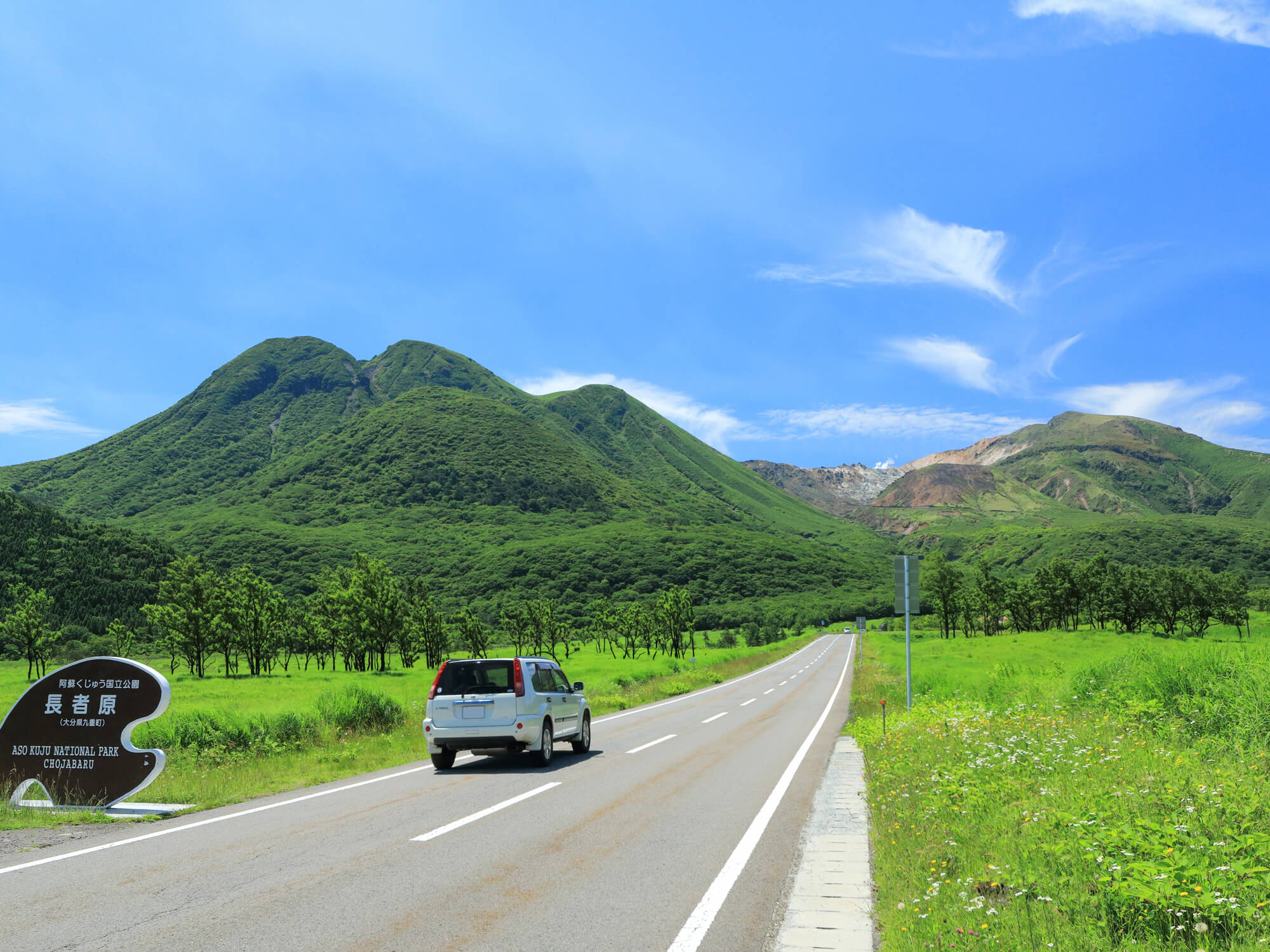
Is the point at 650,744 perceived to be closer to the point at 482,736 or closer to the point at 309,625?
the point at 482,736

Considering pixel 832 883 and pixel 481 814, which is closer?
pixel 832 883

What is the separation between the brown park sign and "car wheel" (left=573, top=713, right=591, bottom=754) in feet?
25.4

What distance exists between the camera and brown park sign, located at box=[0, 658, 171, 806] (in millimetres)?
9672

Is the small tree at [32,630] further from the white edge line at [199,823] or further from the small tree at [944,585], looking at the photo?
the small tree at [944,585]

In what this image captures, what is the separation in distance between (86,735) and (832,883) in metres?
9.64

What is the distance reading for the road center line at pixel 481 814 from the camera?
7935mm

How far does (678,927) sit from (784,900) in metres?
1.14

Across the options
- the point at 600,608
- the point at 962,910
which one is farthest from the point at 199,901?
the point at 600,608

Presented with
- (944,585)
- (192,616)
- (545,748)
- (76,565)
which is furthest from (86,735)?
(76,565)

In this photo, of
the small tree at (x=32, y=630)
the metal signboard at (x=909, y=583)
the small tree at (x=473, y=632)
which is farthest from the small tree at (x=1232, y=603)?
the small tree at (x=32, y=630)

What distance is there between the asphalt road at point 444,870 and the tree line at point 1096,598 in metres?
92.6

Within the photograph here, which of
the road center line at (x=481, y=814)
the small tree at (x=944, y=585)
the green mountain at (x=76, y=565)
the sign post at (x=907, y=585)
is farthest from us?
the green mountain at (x=76, y=565)

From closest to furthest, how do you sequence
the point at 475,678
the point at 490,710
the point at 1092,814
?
the point at 1092,814 → the point at 490,710 → the point at 475,678

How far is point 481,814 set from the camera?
9.16m
